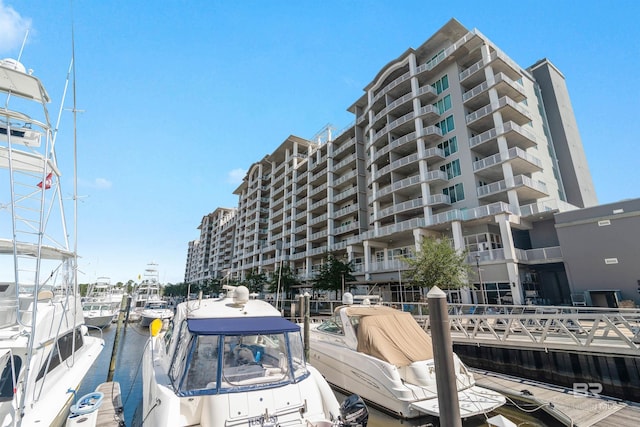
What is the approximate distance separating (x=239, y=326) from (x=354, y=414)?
2418 mm

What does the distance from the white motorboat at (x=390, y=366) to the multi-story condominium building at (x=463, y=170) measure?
16.5 meters

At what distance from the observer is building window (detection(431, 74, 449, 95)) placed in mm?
31812

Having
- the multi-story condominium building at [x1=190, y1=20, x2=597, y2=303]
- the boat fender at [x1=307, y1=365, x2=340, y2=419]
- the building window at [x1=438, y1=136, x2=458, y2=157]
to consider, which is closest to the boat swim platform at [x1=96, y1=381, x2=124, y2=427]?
the boat fender at [x1=307, y1=365, x2=340, y2=419]

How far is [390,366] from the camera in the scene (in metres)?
7.56

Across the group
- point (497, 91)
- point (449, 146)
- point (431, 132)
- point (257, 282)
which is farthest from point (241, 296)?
point (257, 282)

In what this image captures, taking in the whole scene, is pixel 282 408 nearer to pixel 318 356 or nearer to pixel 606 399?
pixel 318 356

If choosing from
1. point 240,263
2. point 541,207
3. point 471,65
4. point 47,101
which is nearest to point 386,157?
point 471,65

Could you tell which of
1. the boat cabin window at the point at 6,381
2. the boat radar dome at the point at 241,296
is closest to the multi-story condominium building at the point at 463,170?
the boat radar dome at the point at 241,296

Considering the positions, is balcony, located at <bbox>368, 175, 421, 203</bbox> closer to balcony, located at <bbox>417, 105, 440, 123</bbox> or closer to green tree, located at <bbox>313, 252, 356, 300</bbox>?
balcony, located at <bbox>417, 105, 440, 123</bbox>

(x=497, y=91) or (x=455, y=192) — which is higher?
(x=497, y=91)

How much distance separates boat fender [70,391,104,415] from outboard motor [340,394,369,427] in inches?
168

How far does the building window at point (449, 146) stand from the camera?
1178 inches

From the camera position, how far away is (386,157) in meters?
35.9

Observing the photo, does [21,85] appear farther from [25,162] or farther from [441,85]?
[441,85]
